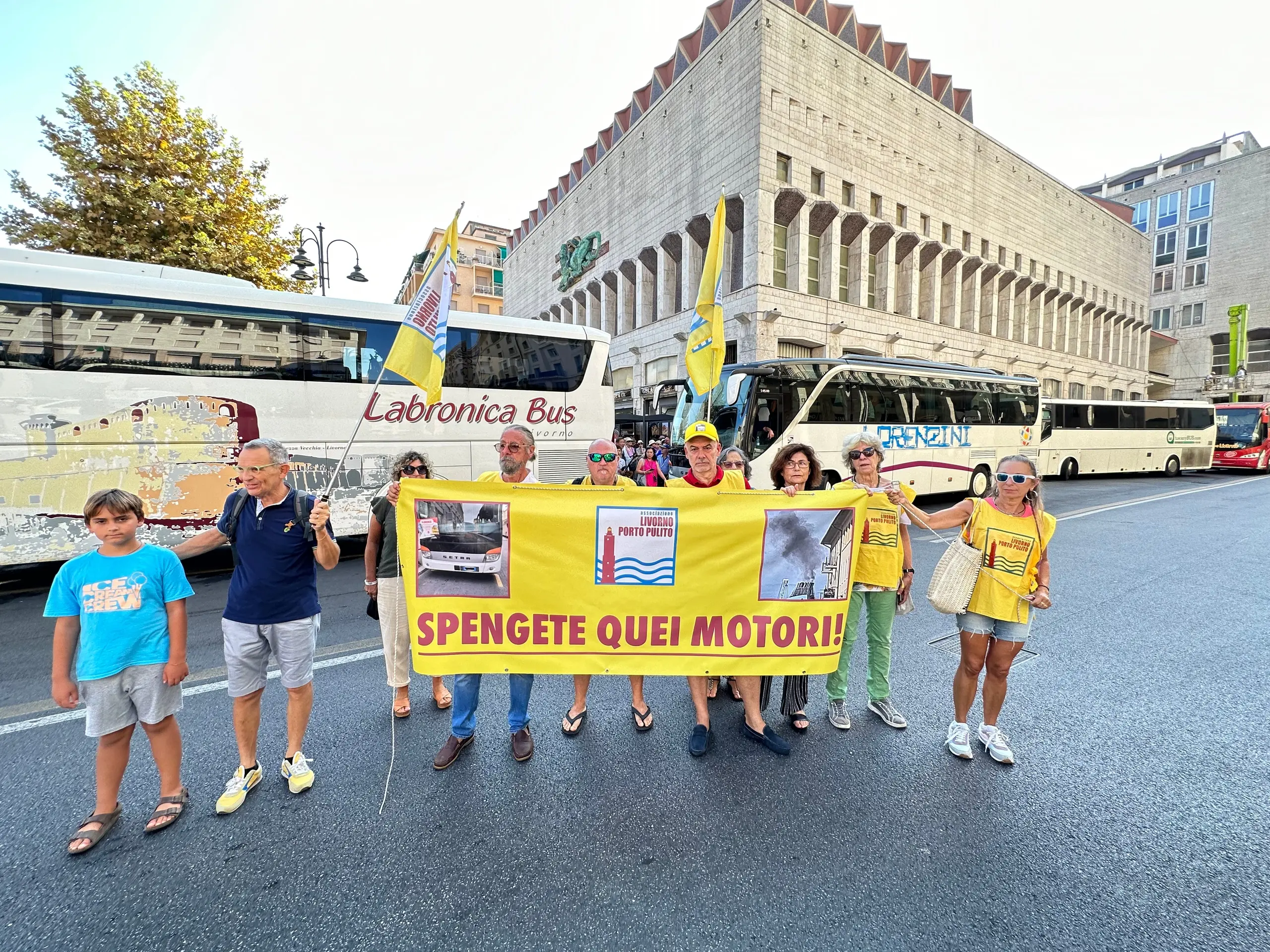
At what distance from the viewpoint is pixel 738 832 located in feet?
8.25

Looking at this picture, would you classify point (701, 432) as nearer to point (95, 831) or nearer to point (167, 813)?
point (167, 813)

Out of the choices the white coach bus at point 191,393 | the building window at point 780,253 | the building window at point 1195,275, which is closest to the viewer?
the white coach bus at point 191,393

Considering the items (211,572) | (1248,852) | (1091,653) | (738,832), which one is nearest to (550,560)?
(738,832)

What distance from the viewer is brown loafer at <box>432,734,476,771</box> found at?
2990 mm

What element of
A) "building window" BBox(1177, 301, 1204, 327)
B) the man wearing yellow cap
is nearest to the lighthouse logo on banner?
the man wearing yellow cap

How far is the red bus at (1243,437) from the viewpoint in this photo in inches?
967

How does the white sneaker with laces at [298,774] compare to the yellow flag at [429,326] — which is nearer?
the white sneaker with laces at [298,774]

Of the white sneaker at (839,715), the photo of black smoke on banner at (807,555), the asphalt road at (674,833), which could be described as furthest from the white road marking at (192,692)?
the white sneaker at (839,715)

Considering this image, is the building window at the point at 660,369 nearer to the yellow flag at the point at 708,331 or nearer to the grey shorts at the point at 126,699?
the yellow flag at the point at 708,331

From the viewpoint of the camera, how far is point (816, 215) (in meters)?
25.8

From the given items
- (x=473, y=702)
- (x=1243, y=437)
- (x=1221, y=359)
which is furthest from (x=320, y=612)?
(x=1221, y=359)

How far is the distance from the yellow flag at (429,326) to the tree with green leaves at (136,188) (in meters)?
13.5

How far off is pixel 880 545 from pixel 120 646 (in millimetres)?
4002

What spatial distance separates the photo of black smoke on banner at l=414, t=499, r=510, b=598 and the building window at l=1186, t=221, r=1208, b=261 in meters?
Result: 80.4
